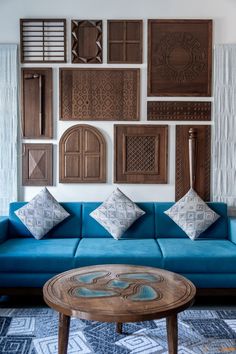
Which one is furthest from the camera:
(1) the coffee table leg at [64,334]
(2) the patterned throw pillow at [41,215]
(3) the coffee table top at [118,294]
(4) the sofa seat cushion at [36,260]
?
(2) the patterned throw pillow at [41,215]

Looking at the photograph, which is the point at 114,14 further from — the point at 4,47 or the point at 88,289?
the point at 88,289

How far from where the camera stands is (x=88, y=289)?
1.89m

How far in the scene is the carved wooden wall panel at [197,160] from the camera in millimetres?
3617

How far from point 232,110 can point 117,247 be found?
1.95m

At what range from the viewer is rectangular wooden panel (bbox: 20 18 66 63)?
357 cm

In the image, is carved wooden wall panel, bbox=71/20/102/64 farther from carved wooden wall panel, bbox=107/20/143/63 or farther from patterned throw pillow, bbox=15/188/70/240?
patterned throw pillow, bbox=15/188/70/240

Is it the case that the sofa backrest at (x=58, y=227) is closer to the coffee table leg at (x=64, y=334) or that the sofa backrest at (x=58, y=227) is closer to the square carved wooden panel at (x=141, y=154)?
the square carved wooden panel at (x=141, y=154)

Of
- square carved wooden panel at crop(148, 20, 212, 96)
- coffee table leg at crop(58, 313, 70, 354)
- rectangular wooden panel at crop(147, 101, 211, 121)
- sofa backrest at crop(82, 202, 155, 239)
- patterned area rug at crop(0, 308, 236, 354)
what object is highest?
square carved wooden panel at crop(148, 20, 212, 96)

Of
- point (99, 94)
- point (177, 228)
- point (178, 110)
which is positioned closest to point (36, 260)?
point (177, 228)

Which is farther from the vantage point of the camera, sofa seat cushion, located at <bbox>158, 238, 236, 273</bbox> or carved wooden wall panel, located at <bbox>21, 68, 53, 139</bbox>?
carved wooden wall panel, located at <bbox>21, 68, 53, 139</bbox>

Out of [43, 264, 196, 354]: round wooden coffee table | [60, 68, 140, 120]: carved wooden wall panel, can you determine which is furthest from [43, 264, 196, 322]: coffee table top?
[60, 68, 140, 120]: carved wooden wall panel

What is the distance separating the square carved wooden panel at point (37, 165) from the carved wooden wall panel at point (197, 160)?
4.61 feet

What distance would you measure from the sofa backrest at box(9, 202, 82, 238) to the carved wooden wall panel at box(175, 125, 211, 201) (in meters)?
1.16

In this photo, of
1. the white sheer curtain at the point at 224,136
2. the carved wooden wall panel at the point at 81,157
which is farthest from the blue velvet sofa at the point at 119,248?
the carved wooden wall panel at the point at 81,157
